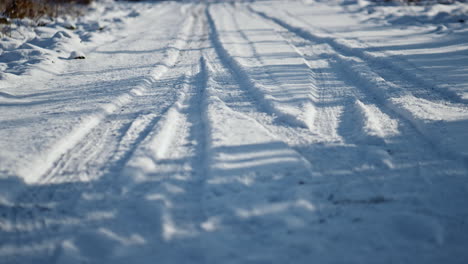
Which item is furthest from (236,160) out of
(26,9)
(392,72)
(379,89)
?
(26,9)

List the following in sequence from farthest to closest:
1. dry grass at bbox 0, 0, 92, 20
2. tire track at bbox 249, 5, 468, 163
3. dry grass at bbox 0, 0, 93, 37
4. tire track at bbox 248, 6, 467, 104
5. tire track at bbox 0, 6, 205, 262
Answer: dry grass at bbox 0, 0, 92, 20
dry grass at bbox 0, 0, 93, 37
tire track at bbox 248, 6, 467, 104
tire track at bbox 249, 5, 468, 163
tire track at bbox 0, 6, 205, 262

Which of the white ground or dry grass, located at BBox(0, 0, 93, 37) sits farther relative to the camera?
dry grass, located at BBox(0, 0, 93, 37)

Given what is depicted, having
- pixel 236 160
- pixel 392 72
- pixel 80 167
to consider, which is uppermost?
pixel 392 72

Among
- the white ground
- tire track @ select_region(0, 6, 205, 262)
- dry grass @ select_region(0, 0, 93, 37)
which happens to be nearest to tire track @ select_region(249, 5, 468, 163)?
the white ground

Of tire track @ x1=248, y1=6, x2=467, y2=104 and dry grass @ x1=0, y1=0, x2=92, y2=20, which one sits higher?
dry grass @ x1=0, y1=0, x2=92, y2=20

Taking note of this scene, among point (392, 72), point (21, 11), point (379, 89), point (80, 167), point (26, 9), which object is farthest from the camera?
point (26, 9)

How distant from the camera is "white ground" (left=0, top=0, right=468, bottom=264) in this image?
6.02ft

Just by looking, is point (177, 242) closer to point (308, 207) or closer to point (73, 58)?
point (308, 207)

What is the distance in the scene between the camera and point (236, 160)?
252 cm

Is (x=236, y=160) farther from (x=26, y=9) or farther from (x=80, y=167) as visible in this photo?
(x=26, y=9)

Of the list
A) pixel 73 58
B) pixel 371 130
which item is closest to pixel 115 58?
pixel 73 58

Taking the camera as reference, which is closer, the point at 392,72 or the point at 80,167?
the point at 80,167

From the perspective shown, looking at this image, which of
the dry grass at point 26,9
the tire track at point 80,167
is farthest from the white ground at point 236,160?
the dry grass at point 26,9

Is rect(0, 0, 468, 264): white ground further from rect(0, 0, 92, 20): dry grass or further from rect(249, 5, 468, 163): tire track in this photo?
rect(0, 0, 92, 20): dry grass
